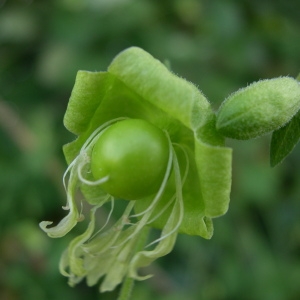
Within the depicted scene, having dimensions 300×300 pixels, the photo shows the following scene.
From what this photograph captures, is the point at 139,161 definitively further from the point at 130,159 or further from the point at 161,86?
the point at 161,86

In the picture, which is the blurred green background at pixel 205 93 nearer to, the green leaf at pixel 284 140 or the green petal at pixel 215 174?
the green leaf at pixel 284 140

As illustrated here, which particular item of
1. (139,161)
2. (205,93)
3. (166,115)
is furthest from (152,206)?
(205,93)

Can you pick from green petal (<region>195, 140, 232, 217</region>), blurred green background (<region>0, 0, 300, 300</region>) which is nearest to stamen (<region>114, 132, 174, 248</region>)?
green petal (<region>195, 140, 232, 217</region>)

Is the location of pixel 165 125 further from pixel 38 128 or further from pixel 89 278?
pixel 38 128

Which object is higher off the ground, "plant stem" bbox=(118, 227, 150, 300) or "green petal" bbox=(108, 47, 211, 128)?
"green petal" bbox=(108, 47, 211, 128)

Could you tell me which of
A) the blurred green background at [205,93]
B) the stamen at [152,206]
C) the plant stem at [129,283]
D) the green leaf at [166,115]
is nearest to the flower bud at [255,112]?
the green leaf at [166,115]

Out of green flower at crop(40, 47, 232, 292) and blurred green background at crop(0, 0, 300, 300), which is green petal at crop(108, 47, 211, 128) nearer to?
green flower at crop(40, 47, 232, 292)
